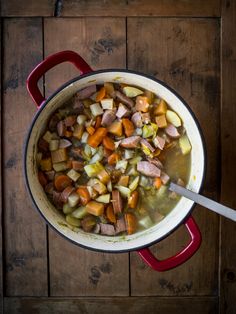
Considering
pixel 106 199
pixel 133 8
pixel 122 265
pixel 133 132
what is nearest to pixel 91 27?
pixel 133 8

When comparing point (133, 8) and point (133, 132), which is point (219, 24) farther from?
point (133, 132)

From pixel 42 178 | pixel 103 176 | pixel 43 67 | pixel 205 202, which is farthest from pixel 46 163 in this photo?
pixel 205 202

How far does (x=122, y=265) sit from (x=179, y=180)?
0.29 m

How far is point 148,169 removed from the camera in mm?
1228

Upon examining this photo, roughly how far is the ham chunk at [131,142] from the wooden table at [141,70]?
20cm

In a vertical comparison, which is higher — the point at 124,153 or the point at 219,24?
the point at 219,24

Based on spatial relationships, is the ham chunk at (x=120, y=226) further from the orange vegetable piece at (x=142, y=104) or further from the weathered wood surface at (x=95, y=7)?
the weathered wood surface at (x=95, y=7)

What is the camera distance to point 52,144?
48.6 inches

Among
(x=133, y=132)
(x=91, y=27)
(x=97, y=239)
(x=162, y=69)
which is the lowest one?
(x=97, y=239)

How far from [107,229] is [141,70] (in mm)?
408

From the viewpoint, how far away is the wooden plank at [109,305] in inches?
54.1

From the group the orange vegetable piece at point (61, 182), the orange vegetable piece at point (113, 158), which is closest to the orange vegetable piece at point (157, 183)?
the orange vegetable piece at point (113, 158)

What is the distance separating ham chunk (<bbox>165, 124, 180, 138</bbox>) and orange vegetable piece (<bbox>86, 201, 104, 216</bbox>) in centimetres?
23

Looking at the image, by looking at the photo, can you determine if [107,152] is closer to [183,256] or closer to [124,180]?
[124,180]
